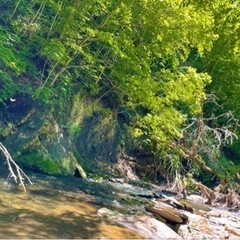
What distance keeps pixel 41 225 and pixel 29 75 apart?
8.21 metres

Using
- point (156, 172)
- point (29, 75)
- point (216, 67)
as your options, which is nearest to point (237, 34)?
point (216, 67)

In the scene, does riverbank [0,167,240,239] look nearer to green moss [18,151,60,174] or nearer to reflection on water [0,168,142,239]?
reflection on water [0,168,142,239]

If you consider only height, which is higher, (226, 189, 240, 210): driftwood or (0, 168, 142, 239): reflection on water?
(0, 168, 142, 239): reflection on water

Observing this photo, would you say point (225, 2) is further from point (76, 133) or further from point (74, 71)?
point (76, 133)

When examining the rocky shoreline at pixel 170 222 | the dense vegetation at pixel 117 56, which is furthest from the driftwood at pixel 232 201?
the rocky shoreline at pixel 170 222

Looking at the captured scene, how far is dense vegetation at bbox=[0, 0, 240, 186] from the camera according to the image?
40.8ft

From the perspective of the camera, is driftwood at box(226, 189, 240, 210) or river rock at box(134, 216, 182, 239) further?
driftwood at box(226, 189, 240, 210)

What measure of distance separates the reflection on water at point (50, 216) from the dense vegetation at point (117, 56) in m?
4.49

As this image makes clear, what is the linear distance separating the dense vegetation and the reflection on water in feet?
14.7

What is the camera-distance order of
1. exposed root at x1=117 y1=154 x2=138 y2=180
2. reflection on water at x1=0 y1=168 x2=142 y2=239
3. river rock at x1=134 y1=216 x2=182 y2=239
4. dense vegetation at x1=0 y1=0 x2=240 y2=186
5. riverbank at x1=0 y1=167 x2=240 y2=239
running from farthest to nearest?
exposed root at x1=117 y1=154 x2=138 y2=180 → dense vegetation at x1=0 y1=0 x2=240 y2=186 → river rock at x1=134 y1=216 x2=182 y2=239 → riverbank at x1=0 y1=167 x2=240 y2=239 → reflection on water at x1=0 y1=168 x2=142 y2=239

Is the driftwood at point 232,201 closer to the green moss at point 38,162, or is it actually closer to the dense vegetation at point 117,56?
the dense vegetation at point 117,56

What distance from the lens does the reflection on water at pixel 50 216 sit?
20.4 feet

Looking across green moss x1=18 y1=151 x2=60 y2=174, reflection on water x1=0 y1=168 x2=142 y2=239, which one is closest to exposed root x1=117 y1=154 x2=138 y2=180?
green moss x1=18 y1=151 x2=60 y2=174

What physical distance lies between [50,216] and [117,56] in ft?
26.7
